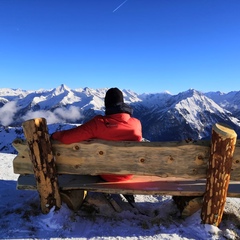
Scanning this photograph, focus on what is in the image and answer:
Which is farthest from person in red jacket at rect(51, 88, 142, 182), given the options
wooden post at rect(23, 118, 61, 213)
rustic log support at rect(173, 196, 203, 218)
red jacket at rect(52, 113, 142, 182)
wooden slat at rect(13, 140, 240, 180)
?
rustic log support at rect(173, 196, 203, 218)

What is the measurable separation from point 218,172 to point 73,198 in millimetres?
3231

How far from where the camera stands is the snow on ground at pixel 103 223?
589cm

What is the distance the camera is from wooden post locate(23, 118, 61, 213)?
5945mm

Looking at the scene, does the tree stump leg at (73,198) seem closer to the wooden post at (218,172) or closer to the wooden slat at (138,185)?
the wooden slat at (138,185)

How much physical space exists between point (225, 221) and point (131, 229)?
7.15ft

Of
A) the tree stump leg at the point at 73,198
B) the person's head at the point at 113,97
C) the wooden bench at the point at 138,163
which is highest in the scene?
the person's head at the point at 113,97

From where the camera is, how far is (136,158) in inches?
237

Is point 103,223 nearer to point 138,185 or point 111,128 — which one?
point 138,185

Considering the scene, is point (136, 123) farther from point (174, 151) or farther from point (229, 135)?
point (229, 135)

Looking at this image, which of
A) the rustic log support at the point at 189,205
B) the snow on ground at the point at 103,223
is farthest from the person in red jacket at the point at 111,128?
the rustic log support at the point at 189,205

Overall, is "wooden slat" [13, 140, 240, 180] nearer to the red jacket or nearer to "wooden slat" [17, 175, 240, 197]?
the red jacket

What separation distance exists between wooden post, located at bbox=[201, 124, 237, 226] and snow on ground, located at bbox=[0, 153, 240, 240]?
321 mm

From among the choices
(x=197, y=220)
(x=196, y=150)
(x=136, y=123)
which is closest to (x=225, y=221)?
(x=197, y=220)

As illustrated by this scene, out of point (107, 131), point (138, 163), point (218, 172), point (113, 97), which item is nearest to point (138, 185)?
point (138, 163)
